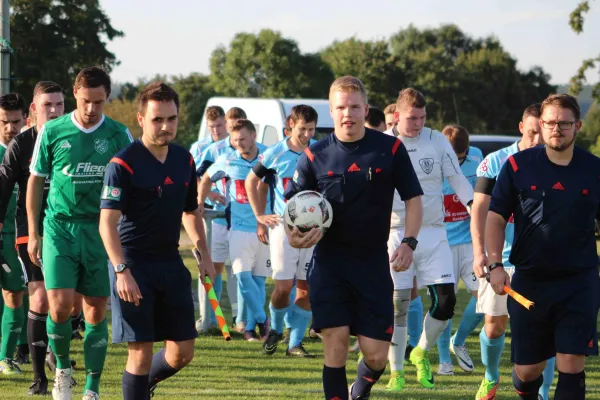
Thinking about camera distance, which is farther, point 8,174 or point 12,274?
point 12,274

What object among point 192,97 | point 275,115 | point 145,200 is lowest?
point 145,200

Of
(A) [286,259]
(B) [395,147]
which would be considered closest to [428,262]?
(A) [286,259]

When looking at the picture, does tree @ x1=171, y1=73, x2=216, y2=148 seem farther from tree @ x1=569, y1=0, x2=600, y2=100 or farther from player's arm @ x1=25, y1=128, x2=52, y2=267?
player's arm @ x1=25, y1=128, x2=52, y2=267

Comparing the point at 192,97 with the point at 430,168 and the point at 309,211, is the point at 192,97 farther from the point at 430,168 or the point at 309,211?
the point at 309,211

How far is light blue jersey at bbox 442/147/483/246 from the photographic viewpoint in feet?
33.1

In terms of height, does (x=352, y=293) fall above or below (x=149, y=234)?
below

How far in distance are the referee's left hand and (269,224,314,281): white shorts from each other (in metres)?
4.03

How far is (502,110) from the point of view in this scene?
6569 cm

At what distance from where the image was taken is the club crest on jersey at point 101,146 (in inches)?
293

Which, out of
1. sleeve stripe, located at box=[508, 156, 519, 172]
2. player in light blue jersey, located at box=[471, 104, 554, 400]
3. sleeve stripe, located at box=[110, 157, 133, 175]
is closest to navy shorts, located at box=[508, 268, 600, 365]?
sleeve stripe, located at box=[508, 156, 519, 172]

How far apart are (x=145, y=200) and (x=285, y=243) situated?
4.18 m

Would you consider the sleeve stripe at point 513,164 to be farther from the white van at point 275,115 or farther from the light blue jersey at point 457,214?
the white van at point 275,115

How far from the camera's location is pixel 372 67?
59844mm

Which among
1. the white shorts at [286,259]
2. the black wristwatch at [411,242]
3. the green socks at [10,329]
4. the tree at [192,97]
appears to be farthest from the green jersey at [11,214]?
the tree at [192,97]
